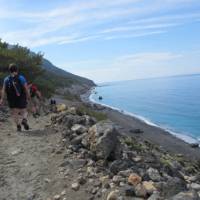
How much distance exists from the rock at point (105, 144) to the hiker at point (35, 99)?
9.63m

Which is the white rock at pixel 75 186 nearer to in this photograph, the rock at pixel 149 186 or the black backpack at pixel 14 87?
the rock at pixel 149 186

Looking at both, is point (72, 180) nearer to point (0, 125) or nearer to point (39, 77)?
point (0, 125)

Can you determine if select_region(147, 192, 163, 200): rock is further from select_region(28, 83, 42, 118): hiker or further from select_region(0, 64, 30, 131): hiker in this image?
select_region(28, 83, 42, 118): hiker

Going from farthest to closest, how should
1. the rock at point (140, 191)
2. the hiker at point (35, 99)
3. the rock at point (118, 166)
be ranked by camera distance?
the hiker at point (35, 99) < the rock at point (118, 166) < the rock at point (140, 191)

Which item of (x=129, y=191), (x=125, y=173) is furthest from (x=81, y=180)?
(x=129, y=191)

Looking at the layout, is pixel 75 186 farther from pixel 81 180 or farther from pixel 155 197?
pixel 155 197

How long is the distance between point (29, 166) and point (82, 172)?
135cm

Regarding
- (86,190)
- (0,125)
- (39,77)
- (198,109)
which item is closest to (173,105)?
(198,109)

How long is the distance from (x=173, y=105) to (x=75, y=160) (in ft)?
325

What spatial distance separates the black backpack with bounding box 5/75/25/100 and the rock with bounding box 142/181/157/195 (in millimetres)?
6248

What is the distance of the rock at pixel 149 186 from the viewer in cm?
682

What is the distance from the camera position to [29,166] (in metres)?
9.08

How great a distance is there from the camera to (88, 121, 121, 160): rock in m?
8.82

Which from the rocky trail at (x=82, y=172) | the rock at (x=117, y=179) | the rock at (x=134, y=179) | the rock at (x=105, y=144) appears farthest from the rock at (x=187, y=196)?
the rock at (x=105, y=144)
